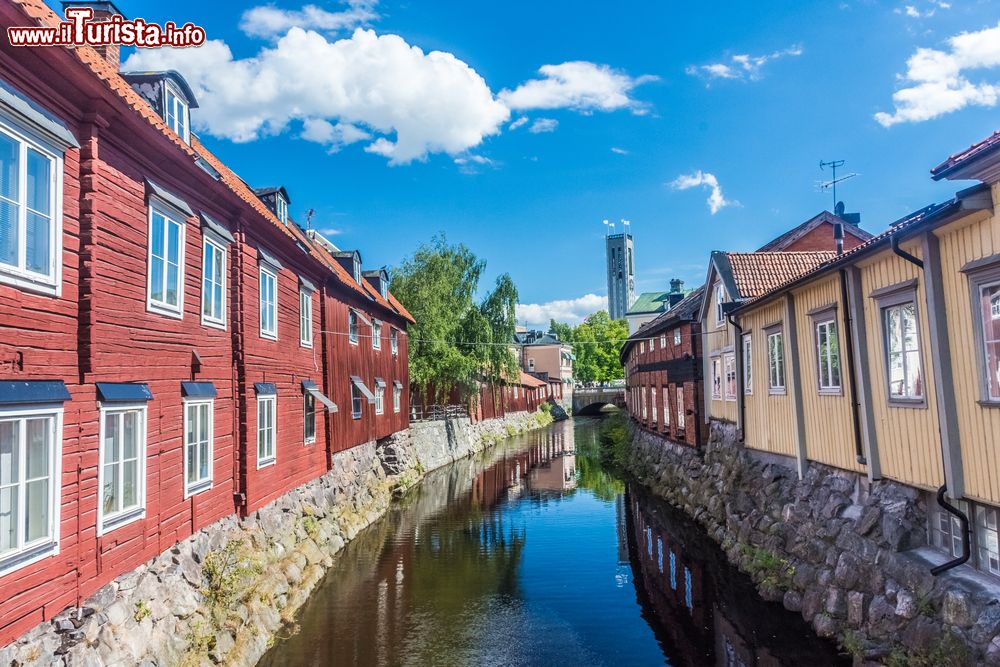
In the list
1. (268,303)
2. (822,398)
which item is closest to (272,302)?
(268,303)

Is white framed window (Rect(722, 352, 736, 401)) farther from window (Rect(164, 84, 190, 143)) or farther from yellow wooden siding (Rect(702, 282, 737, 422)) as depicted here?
window (Rect(164, 84, 190, 143))

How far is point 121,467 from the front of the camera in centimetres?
827

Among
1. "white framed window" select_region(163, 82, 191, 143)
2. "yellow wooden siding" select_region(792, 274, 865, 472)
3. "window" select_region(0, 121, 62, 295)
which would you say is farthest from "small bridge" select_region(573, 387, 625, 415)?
"window" select_region(0, 121, 62, 295)

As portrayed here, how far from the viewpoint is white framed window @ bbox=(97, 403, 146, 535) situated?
307 inches

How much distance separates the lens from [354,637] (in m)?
11.2

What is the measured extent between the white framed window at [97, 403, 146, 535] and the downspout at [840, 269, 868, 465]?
11.6m

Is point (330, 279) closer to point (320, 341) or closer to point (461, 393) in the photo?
point (320, 341)

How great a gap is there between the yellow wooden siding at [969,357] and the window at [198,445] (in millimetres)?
11398

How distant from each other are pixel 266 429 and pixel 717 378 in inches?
557

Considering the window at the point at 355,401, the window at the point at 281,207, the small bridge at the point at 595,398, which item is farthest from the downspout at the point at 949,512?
the small bridge at the point at 595,398

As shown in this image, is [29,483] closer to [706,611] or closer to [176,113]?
[176,113]

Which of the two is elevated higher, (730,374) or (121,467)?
(730,374)

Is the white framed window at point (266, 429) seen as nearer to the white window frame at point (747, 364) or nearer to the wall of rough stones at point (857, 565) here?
the wall of rough stones at point (857, 565)

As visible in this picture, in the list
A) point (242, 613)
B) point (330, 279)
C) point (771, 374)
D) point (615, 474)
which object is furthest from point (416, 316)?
point (242, 613)
